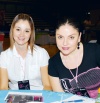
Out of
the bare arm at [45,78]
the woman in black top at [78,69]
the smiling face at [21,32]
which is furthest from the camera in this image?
the bare arm at [45,78]

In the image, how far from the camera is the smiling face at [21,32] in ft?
7.79

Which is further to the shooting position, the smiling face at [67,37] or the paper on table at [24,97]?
the smiling face at [67,37]

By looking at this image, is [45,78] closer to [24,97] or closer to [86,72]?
[86,72]

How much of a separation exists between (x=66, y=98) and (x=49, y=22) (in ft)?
62.5

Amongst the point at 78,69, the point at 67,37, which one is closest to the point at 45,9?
the point at 78,69

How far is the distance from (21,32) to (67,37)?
2.39ft

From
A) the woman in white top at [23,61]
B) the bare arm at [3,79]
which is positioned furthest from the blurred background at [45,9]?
the bare arm at [3,79]

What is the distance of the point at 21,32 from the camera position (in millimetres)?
2387

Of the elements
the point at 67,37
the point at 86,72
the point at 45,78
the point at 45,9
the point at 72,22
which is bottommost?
the point at 45,78

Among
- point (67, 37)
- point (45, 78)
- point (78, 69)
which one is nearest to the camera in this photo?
point (67, 37)

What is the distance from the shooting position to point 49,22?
20453 millimetres

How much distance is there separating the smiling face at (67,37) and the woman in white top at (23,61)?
64cm

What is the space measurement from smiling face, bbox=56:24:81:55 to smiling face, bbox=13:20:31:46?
24.1 inches

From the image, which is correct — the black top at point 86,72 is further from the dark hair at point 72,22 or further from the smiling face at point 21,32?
the smiling face at point 21,32
